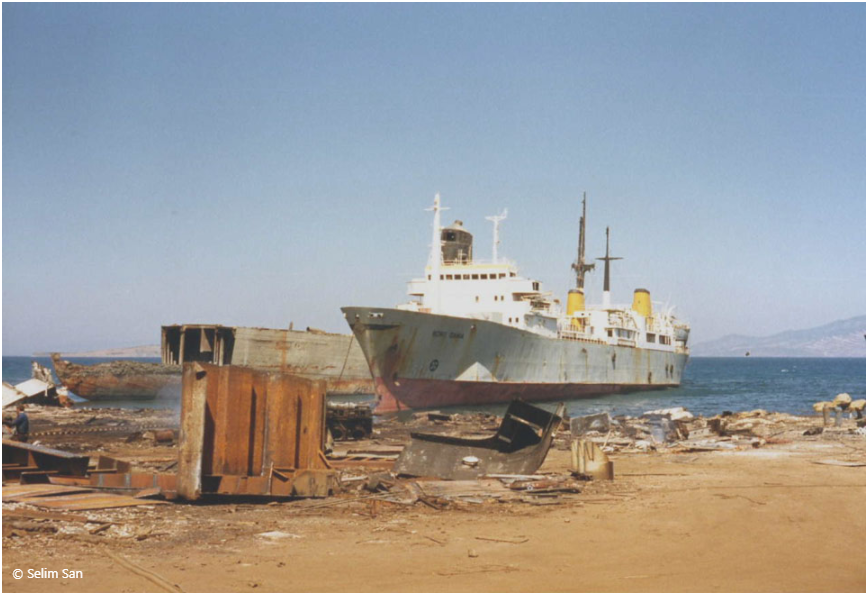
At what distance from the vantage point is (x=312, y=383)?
975 cm

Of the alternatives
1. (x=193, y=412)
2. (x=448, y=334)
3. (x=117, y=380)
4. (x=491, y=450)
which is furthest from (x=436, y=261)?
(x=193, y=412)

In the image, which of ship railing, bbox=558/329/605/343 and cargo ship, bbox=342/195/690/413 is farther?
ship railing, bbox=558/329/605/343

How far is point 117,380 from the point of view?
4091 centimetres

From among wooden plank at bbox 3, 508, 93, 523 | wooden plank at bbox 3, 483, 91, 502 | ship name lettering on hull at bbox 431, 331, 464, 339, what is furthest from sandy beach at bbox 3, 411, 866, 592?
ship name lettering on hull at bbox 431, 331, 464, 339

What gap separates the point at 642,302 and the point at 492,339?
24646 mm

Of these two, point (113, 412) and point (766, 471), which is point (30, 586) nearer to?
point (766, 471)

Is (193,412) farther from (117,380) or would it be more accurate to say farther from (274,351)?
(117,380)

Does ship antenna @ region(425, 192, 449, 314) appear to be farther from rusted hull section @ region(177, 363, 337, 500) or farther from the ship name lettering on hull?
rusted hull section @ region(177, 363, 337, 500)

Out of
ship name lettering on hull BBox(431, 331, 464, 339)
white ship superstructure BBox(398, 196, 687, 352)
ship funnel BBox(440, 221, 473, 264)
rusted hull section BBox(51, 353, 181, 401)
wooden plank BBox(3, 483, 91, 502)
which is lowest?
rusted hull section BBox(51, 353, 181, 401)

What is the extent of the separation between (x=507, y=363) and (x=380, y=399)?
6325 mm

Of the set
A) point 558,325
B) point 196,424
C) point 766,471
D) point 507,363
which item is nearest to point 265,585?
point 196,424

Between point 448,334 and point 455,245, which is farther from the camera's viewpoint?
point 455,245

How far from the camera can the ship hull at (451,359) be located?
101 ft

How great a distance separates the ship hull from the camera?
3069 cm
